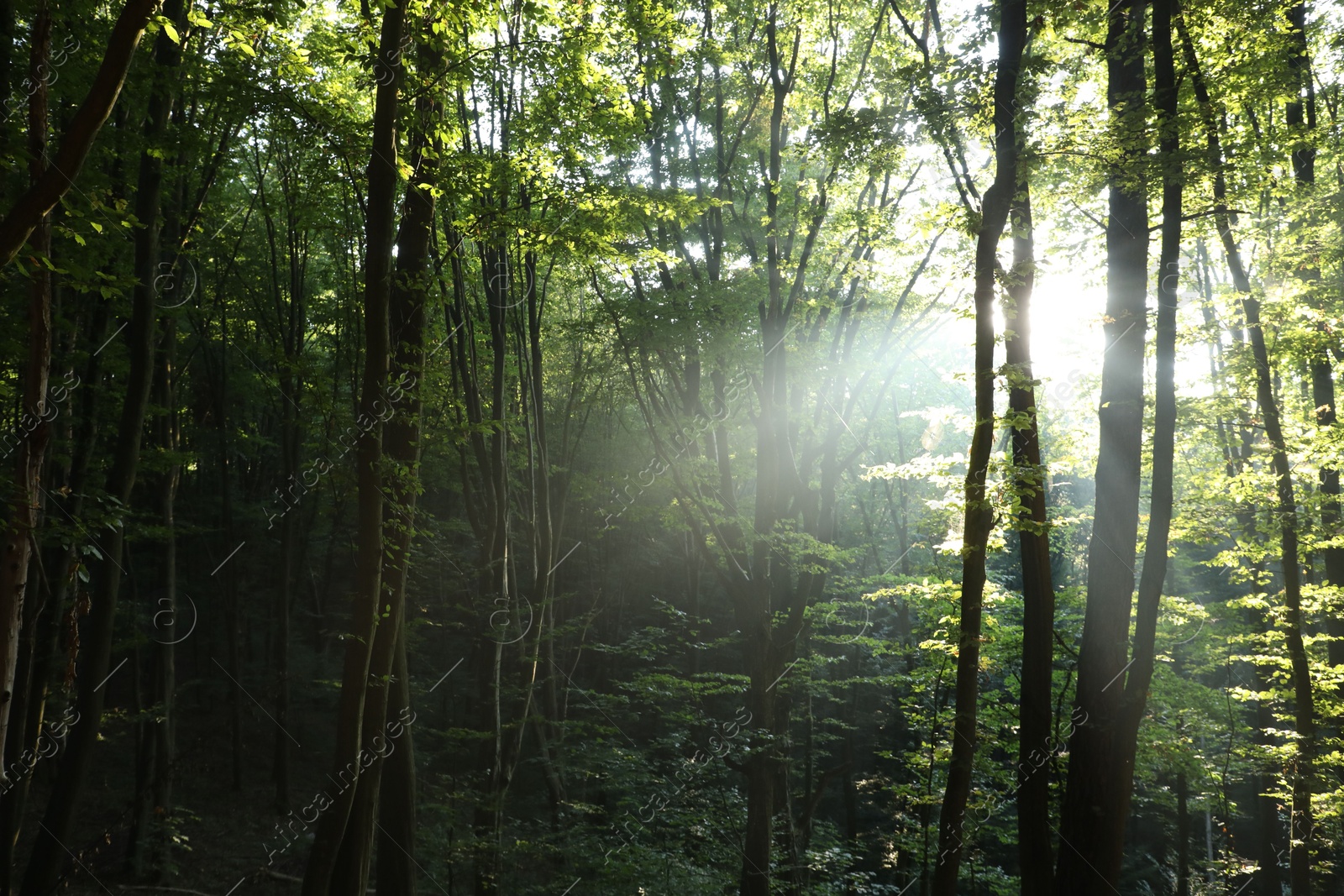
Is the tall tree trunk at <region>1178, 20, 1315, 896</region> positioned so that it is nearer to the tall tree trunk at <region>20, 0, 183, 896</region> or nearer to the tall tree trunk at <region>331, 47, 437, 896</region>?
the tall tree trunk at <region>331, 47, 437, 896</region>

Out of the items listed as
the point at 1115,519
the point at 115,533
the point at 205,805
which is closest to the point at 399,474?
the point at 115,533

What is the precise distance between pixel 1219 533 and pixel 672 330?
27.0ft

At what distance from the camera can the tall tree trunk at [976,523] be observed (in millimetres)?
Answer: 5820

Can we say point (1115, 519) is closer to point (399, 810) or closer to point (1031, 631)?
point (1031, 631)

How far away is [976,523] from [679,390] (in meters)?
5.36

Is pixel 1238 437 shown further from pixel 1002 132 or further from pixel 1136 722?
pixel 1002 132

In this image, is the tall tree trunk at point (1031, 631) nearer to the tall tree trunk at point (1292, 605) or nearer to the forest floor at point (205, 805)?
the tall tree trunk at point (1292, 605)

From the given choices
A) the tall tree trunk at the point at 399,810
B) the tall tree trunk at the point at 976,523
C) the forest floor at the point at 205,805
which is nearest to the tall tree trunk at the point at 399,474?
the tall tree trunk at the point at 399,810

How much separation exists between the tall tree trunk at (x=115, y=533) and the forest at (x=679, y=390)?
0.05m

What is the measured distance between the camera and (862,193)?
11406 mm

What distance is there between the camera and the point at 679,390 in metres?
10.6

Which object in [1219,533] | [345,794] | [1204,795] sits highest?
[1219,533]

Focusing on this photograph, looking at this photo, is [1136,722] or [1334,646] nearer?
[1136,722]

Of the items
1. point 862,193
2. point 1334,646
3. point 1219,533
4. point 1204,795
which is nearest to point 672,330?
point 862,193
